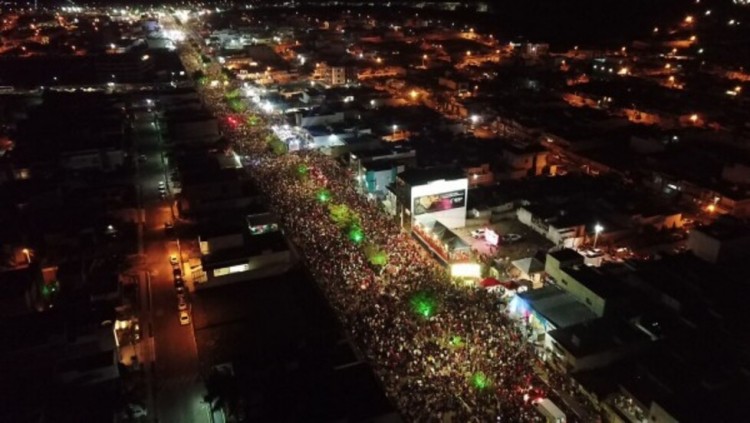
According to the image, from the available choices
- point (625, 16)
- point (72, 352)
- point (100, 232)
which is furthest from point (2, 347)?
point (625, 16)

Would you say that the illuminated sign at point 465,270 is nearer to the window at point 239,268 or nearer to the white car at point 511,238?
the white car at point 511,238

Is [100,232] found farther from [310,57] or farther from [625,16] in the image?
[625,16]

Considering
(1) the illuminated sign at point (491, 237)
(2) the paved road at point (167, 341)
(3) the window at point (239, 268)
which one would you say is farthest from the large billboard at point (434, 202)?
(2) the paved road at point (167, 341)

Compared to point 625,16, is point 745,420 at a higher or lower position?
lower

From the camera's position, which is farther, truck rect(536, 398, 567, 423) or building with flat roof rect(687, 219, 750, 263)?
building with flat roof rect(687, 219, 750, 263)

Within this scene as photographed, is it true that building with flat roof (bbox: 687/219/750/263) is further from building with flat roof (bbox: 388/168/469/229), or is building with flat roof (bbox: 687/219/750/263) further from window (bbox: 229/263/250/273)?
window (bbox: 229/263/250/273)

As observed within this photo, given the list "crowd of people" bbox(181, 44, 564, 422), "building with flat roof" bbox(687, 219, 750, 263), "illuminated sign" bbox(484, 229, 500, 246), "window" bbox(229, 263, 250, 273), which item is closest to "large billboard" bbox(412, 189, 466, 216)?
"crowd of people" bbox(181, 44, 564, 422)
